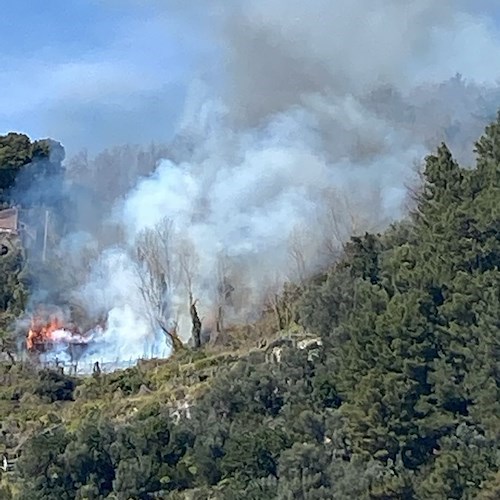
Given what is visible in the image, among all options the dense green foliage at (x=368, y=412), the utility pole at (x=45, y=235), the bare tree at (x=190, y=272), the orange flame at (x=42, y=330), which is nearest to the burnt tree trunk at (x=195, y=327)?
the bare tree at (x=190, y=272)

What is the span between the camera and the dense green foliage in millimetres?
22453

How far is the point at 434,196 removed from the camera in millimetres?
28453

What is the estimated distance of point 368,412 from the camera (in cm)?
2409

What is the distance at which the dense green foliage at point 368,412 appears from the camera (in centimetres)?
2245

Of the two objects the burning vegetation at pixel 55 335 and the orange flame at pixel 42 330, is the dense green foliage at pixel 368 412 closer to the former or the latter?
the burning vegetation at pixel 55 335

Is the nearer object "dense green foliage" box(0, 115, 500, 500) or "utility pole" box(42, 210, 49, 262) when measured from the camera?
"dense green foliage" box(0, 115, 500, 500)

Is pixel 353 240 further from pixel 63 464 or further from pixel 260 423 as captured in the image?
pixel 63 464

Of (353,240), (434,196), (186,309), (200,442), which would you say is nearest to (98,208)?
(186,309)

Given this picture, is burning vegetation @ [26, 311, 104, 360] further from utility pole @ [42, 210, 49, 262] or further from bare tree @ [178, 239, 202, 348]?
utility pole @ [42, 210, 49, 262]

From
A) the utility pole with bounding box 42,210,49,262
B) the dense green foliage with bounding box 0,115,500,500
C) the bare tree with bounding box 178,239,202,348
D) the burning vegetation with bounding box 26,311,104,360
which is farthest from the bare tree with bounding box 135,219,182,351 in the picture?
the dense green foliage with bounding box 0,115,500,500

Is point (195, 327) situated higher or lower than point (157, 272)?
lower

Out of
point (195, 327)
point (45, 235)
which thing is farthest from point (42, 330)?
point (45, 235)

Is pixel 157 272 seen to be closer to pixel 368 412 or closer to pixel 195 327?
pixel 195 327

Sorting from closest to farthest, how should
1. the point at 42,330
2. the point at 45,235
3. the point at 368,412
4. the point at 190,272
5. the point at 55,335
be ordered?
the point at 368,412 → the point at 55,335 → the point at 42,330 → the point at 190,272 → the point at 45,235
